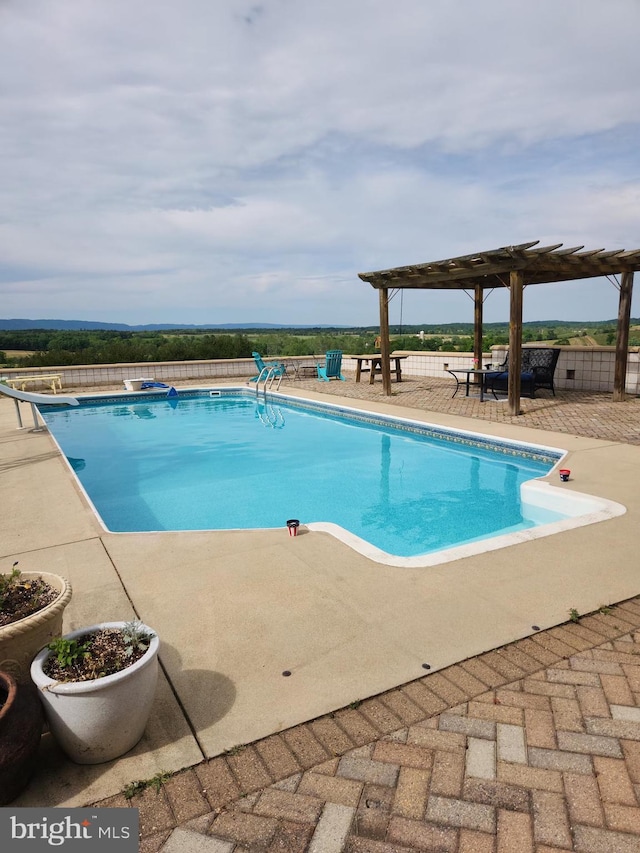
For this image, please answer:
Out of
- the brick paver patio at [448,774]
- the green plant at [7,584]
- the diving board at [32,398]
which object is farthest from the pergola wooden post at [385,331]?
the green plant at [7,584]

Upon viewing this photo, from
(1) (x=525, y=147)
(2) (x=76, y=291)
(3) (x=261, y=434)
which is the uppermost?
(1) (x=525, y=147)

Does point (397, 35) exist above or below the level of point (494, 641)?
above

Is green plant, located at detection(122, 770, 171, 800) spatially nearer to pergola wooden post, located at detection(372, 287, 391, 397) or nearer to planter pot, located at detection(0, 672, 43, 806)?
planter pot, located at detection(0, 672, 43, 806)

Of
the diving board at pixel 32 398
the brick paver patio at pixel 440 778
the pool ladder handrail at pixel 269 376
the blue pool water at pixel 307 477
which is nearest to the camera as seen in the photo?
the brick paver patio at pixel 440 778

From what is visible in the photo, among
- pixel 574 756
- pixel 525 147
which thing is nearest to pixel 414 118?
pixel 525 147

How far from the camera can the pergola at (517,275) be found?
26.1 ft

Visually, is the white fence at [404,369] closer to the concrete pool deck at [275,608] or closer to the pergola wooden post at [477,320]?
the pergola wooden post at [477,320]

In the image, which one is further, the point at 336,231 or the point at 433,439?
the point at 336,231

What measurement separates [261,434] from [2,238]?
426 inches

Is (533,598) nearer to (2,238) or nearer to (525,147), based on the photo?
(525,147)

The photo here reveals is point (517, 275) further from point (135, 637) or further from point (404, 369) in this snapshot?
point (135, 637)

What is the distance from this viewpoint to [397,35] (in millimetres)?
7344

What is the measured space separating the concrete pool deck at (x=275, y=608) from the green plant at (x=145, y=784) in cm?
2

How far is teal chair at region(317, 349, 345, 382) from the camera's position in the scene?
14727mm
